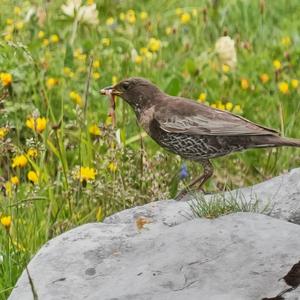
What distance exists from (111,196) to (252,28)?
12.3 feet

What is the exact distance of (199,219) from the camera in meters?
4.16

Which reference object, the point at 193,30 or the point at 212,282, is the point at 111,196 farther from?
the point at 193,30

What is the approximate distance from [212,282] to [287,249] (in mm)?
320

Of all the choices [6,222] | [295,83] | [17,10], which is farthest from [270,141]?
[17,10]

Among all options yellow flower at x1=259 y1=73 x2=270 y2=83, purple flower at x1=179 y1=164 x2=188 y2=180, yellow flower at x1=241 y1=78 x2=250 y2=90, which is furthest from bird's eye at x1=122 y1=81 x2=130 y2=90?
yellow flower at x1=259 y1=73 x2=270 y2=83

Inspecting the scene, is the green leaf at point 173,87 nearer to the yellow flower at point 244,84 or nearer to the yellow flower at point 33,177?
the yellow flower at point 244,84

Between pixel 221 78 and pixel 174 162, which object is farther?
pixel 221 78

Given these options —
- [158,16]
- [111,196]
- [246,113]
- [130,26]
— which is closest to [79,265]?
[111,196]

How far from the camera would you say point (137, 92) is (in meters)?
5.78

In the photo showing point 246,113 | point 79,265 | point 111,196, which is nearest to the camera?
point 79,265

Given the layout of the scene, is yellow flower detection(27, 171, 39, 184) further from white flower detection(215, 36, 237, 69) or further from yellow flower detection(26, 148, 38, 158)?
white flower detection(215, 36, 237, 69)

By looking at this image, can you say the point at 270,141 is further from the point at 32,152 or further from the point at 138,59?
the point at 138,59

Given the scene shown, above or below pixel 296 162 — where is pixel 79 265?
above

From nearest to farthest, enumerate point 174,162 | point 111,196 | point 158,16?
point 111,196
point 174,162
point 158,16
